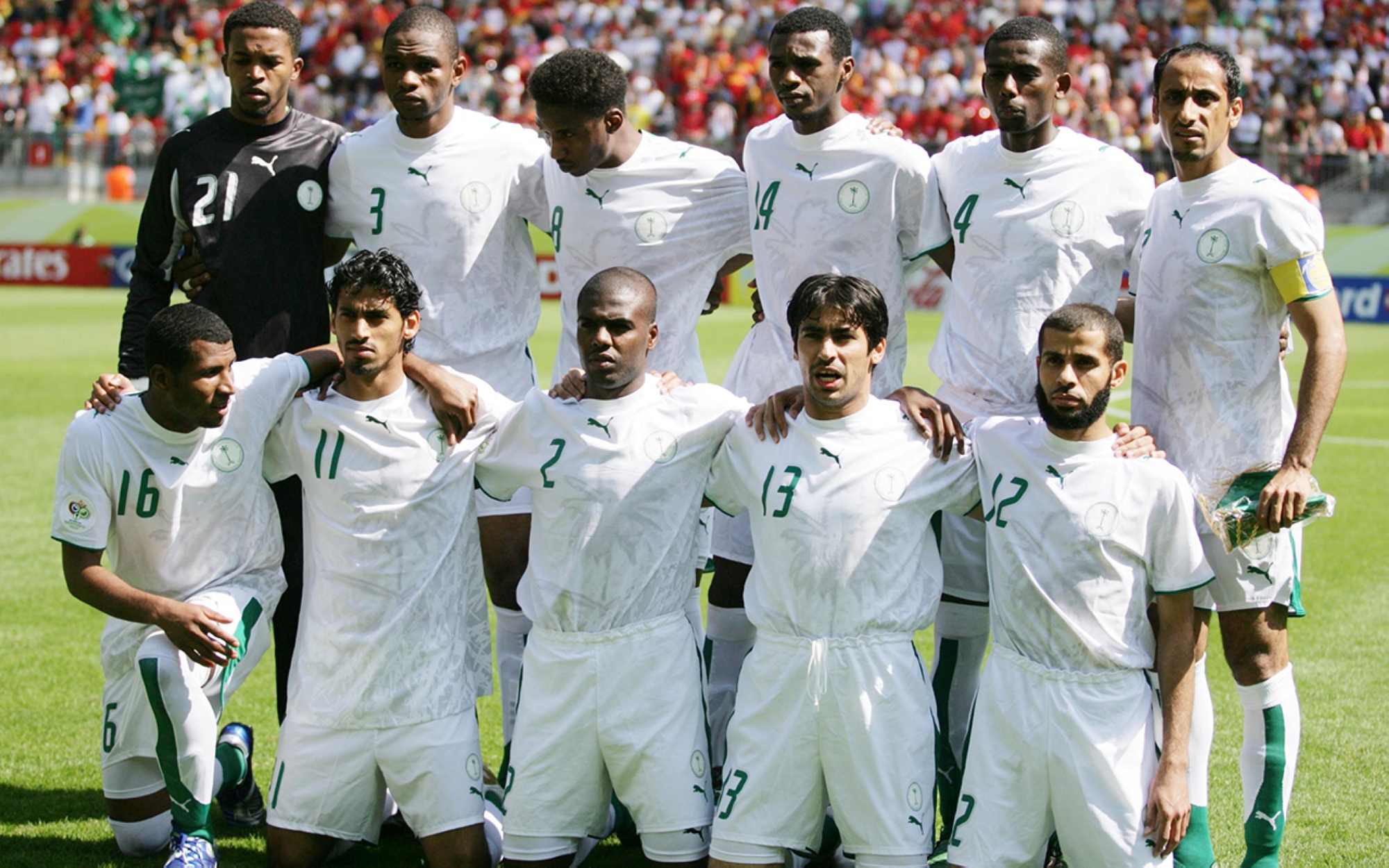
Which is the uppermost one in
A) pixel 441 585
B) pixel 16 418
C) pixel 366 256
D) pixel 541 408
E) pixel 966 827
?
pixel 366 256

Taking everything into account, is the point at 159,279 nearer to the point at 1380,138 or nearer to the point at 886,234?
the point at 886,234

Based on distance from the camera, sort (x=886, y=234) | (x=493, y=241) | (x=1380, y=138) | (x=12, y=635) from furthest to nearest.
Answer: (x=1380, y=138), (x=12, y=635), (x=493, y=241), (x=886, y=234)

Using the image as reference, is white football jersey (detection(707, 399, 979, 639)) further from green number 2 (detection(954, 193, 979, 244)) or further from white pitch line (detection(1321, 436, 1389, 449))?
white pitch line (detection(1321, 436, 1389, 449))

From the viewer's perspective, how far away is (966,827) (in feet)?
12.7

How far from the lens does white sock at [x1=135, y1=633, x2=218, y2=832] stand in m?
4.29

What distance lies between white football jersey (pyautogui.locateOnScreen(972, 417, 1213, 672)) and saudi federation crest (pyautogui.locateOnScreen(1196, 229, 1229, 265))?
0.61 meters

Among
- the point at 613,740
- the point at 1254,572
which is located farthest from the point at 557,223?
the point at 1254,572

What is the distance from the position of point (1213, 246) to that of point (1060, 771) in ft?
4.97

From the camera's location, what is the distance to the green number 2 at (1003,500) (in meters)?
3.96

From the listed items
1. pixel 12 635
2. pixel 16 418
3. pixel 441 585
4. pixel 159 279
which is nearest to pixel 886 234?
pixel 441 585

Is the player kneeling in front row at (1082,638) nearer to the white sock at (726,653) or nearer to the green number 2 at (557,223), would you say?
the white sock at (726,653)

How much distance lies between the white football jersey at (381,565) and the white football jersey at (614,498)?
0.89 feet

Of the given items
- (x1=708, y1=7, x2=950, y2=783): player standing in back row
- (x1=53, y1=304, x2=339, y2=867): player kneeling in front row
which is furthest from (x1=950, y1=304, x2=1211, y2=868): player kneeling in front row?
(x1=53, y1=304, x2=339, y2=867): player kneeling in front row

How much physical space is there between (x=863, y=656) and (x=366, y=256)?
6.19 feet
